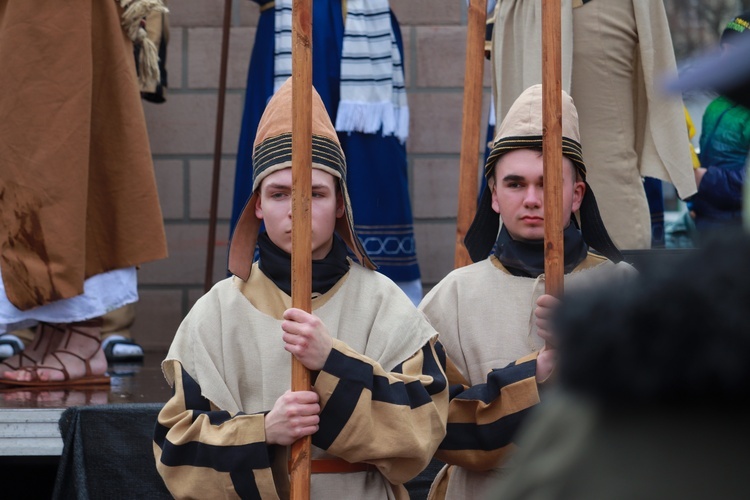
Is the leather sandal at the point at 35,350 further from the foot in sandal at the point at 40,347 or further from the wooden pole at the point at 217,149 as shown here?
the wooden pole at the point at 217,149

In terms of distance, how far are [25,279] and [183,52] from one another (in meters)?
2.37

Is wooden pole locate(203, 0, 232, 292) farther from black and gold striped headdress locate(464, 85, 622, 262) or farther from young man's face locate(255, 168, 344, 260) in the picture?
young man's face locate(255, 168, 344, 260)

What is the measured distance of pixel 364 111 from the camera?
4.84 m

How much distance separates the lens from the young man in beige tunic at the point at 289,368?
238cm

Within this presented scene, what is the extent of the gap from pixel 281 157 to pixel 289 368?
46 cm

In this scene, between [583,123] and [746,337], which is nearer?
[746,337]

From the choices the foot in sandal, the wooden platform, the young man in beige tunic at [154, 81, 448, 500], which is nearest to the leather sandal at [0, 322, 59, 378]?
the foot in sandal

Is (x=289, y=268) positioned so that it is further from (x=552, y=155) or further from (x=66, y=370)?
(x=66, y=370)

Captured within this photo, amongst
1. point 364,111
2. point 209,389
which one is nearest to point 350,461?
point 209,389

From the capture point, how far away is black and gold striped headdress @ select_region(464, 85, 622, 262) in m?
2.79

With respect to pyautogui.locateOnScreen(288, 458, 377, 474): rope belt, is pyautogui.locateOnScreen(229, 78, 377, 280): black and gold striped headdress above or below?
above

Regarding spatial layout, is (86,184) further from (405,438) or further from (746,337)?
(746,337)

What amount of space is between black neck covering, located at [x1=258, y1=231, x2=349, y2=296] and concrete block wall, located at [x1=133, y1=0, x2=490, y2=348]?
10.7 feet

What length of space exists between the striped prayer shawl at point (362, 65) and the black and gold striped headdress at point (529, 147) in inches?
74.6
